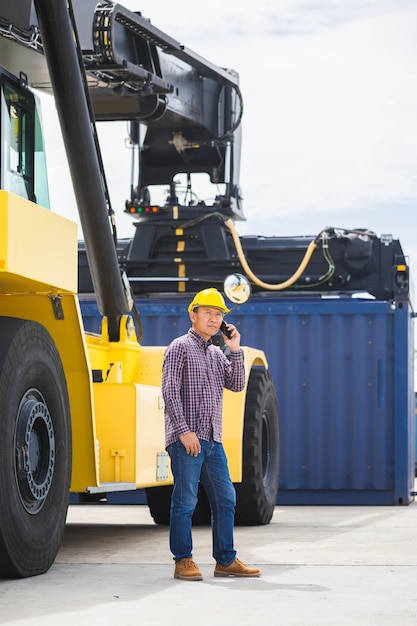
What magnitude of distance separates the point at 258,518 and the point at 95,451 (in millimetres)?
3432

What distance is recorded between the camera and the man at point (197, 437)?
7.03 meters

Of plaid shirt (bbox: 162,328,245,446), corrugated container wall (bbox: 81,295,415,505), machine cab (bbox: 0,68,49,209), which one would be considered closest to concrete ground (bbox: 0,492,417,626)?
plaid shirt (bbox: 162,328,245,446)

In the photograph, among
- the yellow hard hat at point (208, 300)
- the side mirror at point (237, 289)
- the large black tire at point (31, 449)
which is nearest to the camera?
the large black tire at point (31, 449)

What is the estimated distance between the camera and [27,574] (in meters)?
6.84

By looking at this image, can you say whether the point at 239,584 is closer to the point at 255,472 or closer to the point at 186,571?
the point at 186,571

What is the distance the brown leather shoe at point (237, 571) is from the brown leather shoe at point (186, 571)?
144 millimetres

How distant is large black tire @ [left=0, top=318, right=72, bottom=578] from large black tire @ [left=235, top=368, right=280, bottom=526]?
3.70 m

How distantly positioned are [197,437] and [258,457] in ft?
13.4

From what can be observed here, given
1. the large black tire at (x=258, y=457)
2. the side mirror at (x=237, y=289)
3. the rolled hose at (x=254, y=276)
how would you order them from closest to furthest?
the side mirror at (x=237, y=289), the large black tire at (x=258, y=457), the rolled hose at (x=254, y=276)

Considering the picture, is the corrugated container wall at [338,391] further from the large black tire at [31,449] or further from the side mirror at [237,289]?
the large black tire at [31,449]

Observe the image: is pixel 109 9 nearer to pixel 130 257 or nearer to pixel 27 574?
pixel 27 574

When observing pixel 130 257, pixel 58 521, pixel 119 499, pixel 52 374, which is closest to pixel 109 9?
pixel 52 374

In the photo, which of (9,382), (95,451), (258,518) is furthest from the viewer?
(258,518)

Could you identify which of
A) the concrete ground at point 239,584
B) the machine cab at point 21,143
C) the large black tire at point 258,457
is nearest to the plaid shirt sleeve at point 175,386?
the concrete ground at point 239,584
